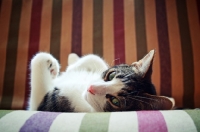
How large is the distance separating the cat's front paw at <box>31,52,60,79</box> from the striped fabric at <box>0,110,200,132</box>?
13.8 inches

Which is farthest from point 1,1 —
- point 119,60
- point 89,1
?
point 119,60

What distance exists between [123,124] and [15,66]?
94 cm

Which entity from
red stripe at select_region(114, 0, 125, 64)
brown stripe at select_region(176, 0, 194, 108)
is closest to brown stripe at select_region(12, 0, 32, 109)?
red stripe at select_region(114, 0, 125, 64)

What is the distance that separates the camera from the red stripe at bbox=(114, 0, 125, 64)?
126 cm

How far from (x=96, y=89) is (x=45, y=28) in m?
0.72

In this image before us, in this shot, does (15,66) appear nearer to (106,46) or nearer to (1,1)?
(1,1)

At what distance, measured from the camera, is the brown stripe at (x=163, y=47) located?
47.5 inches

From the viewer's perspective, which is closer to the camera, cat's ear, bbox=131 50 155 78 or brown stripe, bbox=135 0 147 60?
cat's ear, bbox=131 50 155 78

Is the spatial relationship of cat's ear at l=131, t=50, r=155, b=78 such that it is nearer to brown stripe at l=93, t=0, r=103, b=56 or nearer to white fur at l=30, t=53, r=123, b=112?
white fur at l=30, t=53, r=123, b=112

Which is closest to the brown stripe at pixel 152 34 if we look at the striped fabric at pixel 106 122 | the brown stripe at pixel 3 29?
the striped fabric at pixel 106 122

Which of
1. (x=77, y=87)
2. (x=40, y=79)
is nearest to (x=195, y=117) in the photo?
(x=77, y=87)

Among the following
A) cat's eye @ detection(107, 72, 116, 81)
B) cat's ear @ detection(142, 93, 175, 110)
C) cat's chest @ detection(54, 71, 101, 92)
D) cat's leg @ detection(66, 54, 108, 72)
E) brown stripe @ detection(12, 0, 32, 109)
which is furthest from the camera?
brown stripe @ detection(12, 0, 32, 109)

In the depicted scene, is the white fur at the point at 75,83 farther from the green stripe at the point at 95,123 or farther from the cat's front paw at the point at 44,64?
the green stripe at the point at 95,123

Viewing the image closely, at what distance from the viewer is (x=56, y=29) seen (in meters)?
1.32
